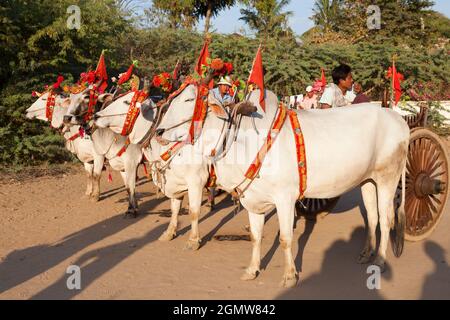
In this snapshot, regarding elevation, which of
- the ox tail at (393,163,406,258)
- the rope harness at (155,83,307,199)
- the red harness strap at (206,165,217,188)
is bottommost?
the ox tail at (393,163,406,258)

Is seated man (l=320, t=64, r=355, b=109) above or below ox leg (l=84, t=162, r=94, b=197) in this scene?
above

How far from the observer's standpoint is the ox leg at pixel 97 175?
8.43 metres

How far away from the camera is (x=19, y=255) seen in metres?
5.91

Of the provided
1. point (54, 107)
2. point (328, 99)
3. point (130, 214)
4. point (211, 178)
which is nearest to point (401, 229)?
point (328, 99)

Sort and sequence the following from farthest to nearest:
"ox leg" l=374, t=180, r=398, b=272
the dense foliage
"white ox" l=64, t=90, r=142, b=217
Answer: the dense foliage
"white ox" l=64, t=90, r=142, b=217
"ox leg" l=374, t=180, r=398, b=272

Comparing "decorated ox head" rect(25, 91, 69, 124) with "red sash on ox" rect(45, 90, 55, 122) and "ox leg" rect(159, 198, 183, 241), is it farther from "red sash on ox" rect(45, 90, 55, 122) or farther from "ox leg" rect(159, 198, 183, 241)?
"ox leg" rect(159, 198, 183, 241)

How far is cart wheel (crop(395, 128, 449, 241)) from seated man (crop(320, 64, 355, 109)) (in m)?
1.07

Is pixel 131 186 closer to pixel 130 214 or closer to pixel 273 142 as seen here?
pixel 130 214

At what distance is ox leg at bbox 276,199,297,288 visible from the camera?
4.67 m

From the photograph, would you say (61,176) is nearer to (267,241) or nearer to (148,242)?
(148,242)

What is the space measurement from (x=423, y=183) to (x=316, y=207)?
1.66 m

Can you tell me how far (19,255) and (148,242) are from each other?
5.25 feet

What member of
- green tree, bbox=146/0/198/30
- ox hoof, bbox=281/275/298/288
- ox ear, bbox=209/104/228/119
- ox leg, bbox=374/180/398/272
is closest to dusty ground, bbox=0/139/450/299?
ox hoof, bbox=281/275/298/288

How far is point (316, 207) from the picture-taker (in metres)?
7.23
